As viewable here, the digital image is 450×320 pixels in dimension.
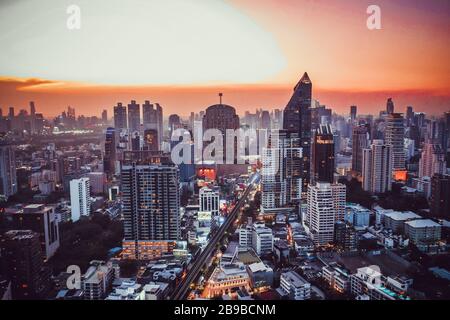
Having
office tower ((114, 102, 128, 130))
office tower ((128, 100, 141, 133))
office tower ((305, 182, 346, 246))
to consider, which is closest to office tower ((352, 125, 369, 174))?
office tower ((305, 182, 346, 246))

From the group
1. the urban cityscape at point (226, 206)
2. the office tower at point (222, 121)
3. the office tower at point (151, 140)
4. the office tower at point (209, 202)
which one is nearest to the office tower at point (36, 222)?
the urban cityscape at point (226, 206)

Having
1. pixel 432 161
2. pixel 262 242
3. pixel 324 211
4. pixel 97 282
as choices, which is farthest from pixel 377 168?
pixel 97 282

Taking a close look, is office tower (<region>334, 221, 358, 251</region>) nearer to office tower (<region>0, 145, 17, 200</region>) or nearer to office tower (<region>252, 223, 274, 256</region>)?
office tower (<region>252, 223, 274, 256</region>)

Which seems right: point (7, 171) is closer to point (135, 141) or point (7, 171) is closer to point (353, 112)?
point (135, 141)
